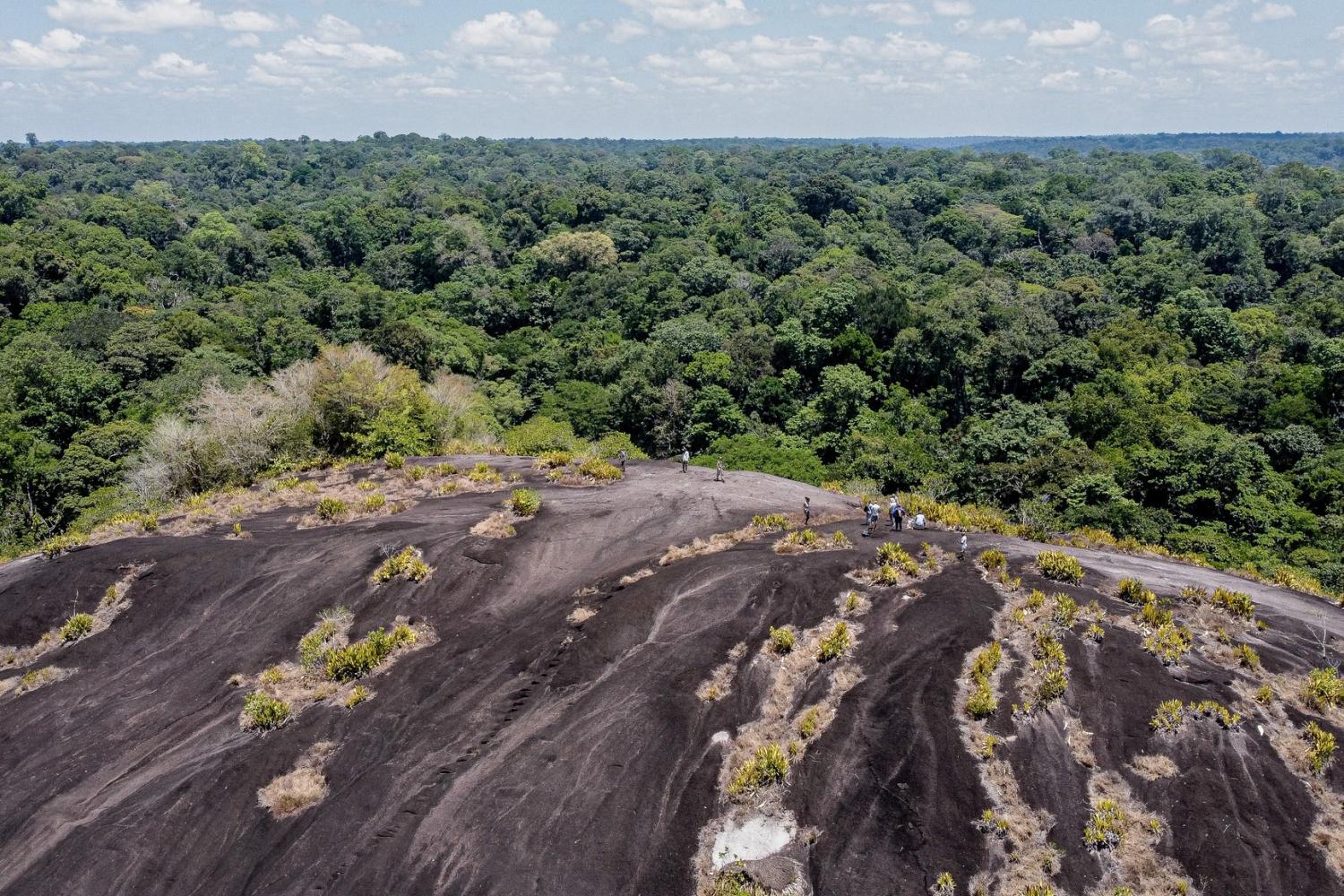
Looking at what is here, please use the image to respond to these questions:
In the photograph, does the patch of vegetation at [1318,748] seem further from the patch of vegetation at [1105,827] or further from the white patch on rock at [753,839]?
the white patch on rock at [753,839]

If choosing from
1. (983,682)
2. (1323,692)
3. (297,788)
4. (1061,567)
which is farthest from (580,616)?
(1323,692)

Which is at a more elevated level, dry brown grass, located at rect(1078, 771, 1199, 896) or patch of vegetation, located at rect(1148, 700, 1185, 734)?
patch of vegetation, located at rect(1148, 700, 1185, 734)

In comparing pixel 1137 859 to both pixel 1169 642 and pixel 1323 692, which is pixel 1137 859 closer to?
pixel 1169 642

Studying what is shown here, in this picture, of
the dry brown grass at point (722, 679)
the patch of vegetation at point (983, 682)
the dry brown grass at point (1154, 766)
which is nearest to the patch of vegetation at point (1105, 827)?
the dry brown grass at point (1154, 766)

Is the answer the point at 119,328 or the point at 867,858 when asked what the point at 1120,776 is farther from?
the point at 119,328

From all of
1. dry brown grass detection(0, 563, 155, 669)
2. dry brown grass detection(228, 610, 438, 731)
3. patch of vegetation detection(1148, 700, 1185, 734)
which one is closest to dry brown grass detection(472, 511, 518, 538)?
dry brown grass detection(228, 610, 438, 731)

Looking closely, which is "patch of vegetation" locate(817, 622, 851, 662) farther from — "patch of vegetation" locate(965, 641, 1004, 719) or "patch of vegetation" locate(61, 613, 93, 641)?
"patch of vegetation" locate(61, 613, 93, 641)
